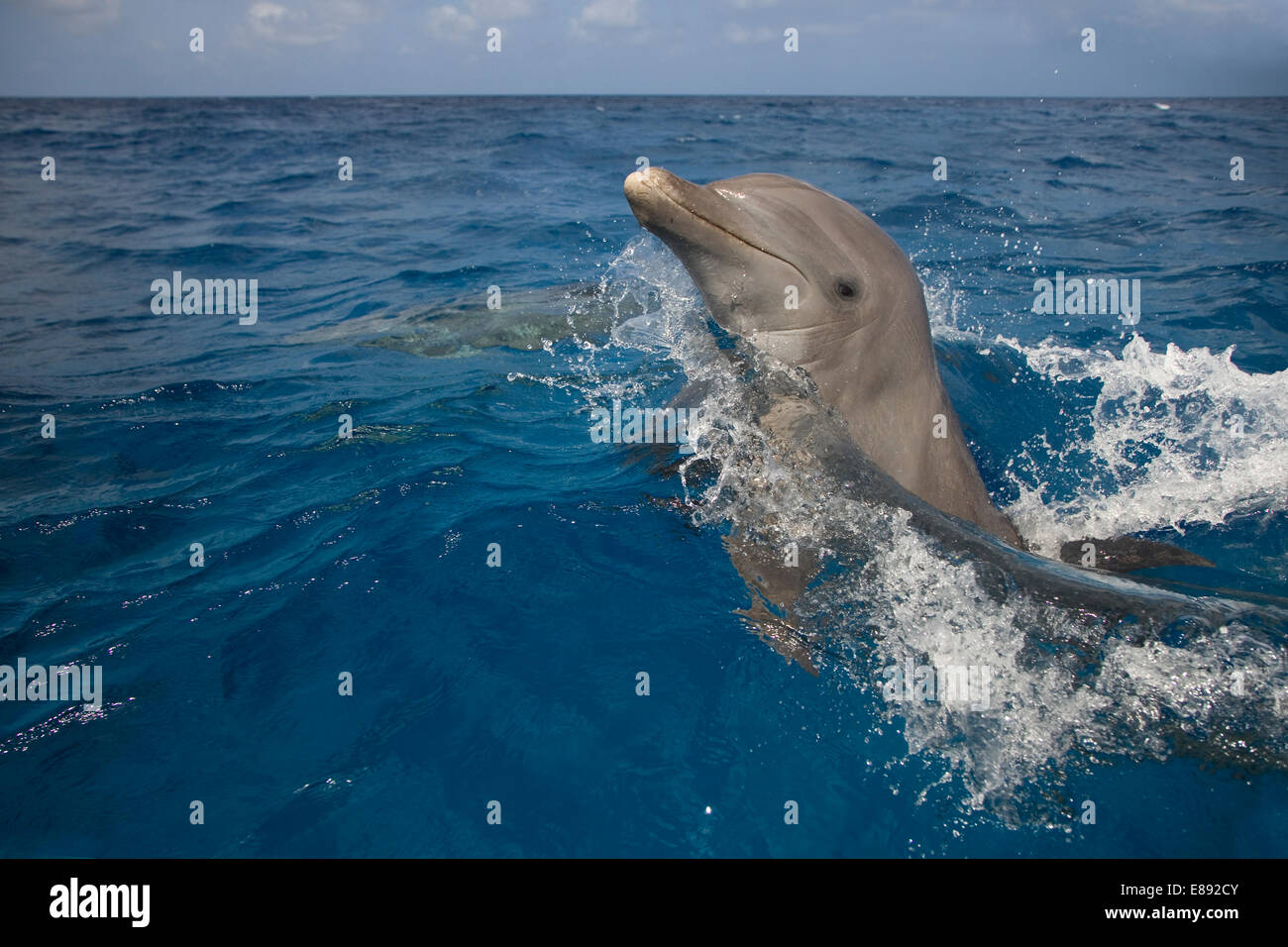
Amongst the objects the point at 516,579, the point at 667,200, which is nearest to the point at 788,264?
the point at 667,200

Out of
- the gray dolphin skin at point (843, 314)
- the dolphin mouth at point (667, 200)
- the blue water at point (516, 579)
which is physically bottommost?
the blue water at point (516, 579)

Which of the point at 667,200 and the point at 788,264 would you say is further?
the point at 788,264

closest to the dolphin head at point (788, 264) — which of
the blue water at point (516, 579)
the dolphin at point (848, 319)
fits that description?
the dolphin at point (848, 319)

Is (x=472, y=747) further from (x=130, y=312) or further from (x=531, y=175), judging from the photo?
(x=531, y=175)

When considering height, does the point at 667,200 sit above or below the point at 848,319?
above

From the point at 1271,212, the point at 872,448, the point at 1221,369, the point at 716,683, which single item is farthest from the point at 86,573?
the point at 1271,212

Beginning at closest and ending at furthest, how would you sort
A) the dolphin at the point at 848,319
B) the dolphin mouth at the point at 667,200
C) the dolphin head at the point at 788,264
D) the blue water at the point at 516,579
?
1. the blue water at the point at 516,579
2. the dolphin mouth at the point at 667,200
3. the dolphin head at the point at 788,264
4. the dolphin at the point at 848,319

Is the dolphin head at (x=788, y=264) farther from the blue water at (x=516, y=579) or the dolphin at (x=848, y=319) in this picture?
the blue water at (x=516, y=579)

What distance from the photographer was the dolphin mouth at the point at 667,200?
172 inches

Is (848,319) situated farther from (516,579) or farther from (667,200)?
(516,579)

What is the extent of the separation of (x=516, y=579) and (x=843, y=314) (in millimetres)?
2344

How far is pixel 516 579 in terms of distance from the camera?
508cm

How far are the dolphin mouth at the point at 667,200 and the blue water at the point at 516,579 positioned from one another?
118 centimetres

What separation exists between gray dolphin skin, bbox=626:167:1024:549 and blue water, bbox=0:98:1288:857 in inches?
32.9
